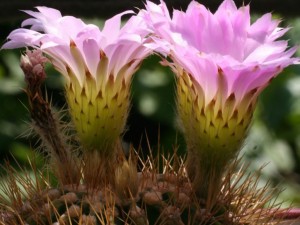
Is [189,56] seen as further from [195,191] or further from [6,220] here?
[6,220]

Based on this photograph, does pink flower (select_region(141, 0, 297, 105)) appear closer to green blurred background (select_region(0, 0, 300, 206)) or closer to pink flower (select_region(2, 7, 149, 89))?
pink flower (select_region(2, 7, 149, 89))

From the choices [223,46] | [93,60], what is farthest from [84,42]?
[223,46]

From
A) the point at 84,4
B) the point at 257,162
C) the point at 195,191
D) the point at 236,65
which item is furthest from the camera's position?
the point at 257,162

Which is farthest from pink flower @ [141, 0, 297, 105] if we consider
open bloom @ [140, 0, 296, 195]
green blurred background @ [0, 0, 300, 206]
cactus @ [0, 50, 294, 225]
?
green blurred background @ [0, 0, 300, 206]

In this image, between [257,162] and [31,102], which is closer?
[31,102]

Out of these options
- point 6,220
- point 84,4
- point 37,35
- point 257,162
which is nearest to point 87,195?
point 6,220

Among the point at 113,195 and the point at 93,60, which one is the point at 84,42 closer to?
the point at 93,60
